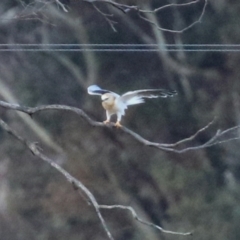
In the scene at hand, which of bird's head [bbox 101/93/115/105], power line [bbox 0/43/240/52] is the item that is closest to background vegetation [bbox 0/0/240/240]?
power line [bbox 0/43/240/52]

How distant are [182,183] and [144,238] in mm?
437

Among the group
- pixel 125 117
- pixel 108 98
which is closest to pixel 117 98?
pixel 108 98

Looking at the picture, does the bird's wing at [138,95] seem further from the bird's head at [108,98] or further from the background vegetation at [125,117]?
the background vegetation at [125,117]

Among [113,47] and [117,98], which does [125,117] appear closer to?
[113,47]

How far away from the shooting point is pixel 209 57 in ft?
14.7

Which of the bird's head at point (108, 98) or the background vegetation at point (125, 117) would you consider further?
the background vegetation at point (125, 117)

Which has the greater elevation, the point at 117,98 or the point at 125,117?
the point at 125,117

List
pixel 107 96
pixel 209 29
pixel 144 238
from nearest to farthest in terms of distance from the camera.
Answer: pixel 107 96 < pixel 209 29 < pixel 144 238

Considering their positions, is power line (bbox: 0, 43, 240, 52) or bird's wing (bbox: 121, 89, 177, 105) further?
power line (bbox: 0, 43, 240, 52)

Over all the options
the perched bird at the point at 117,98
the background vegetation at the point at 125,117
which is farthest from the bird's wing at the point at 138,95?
the background vegetation at the point at 125,117

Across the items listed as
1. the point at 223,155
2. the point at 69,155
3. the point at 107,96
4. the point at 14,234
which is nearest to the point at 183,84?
the point at 223,155

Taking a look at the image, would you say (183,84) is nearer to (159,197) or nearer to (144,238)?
(159,197)

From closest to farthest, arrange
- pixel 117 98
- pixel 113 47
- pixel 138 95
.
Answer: pixel 138 95
pixel 117 98
pixel 113 47

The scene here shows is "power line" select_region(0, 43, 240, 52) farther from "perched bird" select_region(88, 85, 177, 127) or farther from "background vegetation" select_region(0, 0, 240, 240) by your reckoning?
"perched bird" select_region(88, 85, 177, 127)
